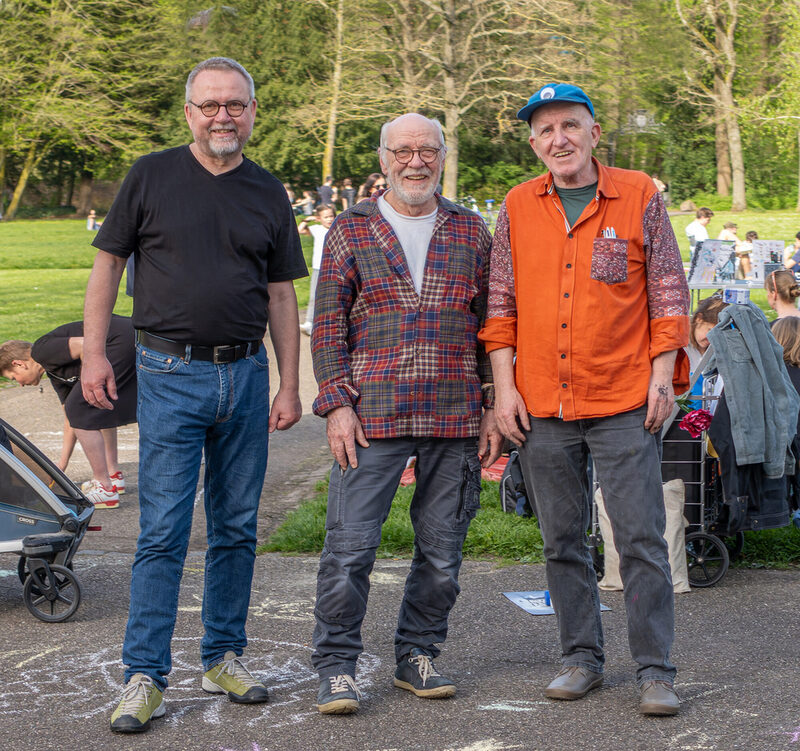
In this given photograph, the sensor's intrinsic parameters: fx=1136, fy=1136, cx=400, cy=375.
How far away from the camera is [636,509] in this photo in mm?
A: 3699

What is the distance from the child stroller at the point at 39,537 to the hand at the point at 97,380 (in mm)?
1419

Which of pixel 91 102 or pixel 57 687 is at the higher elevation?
pixel 91 102

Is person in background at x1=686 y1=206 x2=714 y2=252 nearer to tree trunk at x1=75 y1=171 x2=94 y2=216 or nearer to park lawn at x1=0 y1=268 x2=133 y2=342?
park lawn at x1=0 y1=268 x2=133 y2=342

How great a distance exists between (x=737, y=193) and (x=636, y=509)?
140ft

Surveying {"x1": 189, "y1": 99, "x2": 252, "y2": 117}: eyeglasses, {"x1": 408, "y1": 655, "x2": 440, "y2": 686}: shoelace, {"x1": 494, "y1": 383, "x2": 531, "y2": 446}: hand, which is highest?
{"x1": 189, "y1": 99, "x2": 252, "y2": 117}: eyeglasses

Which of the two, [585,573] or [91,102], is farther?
[91,102]

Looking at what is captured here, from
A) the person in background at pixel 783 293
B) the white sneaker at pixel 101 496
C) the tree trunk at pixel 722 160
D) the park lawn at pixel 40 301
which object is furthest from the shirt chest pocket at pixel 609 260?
the tree trunk at pixel 722 160

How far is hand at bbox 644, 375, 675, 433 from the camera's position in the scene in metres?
3.67

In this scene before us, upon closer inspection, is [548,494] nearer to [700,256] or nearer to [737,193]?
[700,256]

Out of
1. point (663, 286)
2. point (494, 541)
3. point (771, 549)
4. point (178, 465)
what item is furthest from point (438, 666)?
point (771, 549)

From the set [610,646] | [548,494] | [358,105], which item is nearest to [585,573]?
[548,494]

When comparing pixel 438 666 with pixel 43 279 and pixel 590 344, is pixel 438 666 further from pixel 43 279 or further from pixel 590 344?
pixel 43 279

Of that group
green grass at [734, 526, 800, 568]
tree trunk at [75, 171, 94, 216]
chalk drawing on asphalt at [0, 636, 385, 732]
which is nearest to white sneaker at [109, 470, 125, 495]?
chalk drawing on asphalt at [0, 636, 385, 732]

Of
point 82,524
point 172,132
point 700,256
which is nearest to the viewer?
point 82,524
